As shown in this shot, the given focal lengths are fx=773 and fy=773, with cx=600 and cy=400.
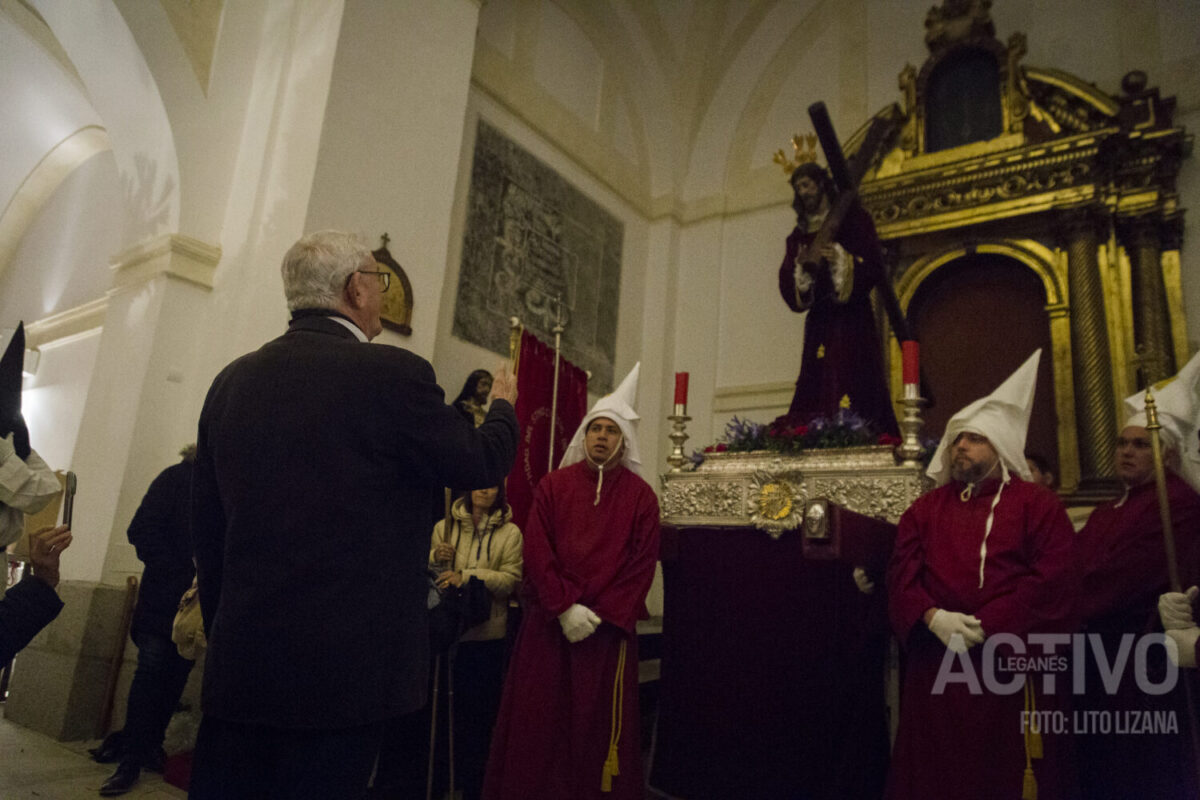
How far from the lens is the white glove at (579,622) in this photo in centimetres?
323

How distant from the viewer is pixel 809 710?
3467 mm

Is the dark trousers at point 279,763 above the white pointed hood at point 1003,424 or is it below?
below

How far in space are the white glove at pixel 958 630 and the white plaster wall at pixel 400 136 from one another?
3838 millimetres

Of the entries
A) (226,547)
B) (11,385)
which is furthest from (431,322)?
(226,547)

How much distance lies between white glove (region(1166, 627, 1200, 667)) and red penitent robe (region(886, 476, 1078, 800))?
1.18ft

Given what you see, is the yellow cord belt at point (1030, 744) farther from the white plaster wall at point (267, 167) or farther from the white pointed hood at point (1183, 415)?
the white plaster wall at point (267, 167)

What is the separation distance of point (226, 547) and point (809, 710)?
107 inches

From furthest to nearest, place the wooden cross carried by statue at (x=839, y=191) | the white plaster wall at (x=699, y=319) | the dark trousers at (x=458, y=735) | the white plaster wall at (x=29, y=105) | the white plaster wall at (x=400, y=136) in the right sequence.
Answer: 1. the white plaster wall at (x=29, y=105)
2. the white plaster wall at (x=699, y=319)
3. the white plaster wall at (x=400, y=136)
4. the wooden cross carried by statue at (x=839, y=191)
5. the dark trousers at (x=458, y=735)

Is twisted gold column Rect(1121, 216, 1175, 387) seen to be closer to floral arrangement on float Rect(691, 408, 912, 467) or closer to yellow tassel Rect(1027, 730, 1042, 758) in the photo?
floral arrangement on float Rect(691, 408, 912, 467)

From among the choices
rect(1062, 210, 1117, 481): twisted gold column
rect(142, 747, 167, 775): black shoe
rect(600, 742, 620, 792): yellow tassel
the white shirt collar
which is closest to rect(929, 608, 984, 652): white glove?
rect(600, 742, 620, 792): yellow tassel

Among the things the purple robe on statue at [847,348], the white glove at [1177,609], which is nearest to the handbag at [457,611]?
the purple robe on statue at [847,348]

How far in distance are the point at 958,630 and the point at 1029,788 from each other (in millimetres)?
549

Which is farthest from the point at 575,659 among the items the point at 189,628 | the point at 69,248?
the point at 69,248

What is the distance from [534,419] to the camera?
631 cm
